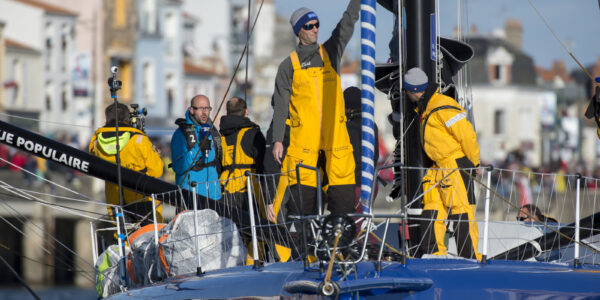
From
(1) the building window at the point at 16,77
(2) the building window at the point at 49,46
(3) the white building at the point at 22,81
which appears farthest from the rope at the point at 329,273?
(2) the building window at the point at 49,46

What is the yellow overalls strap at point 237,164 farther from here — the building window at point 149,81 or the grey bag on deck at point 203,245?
the building window at point 149,81

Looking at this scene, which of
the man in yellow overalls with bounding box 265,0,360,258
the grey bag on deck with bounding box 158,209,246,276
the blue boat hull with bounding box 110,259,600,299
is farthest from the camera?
the man in yellow overalls with bounding box 265,0,360,258

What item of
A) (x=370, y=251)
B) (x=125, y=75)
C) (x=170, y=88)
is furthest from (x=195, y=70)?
(x=370, y=251)

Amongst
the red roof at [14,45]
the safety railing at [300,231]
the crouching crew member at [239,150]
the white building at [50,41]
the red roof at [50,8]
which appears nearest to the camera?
the safety railing at [300,231]

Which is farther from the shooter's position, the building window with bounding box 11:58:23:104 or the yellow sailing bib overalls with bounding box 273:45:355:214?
the building window with bounding box 11:58:23:104

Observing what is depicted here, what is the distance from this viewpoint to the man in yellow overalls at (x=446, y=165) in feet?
19.6

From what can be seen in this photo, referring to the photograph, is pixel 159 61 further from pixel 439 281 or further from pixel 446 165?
pixel 439 281

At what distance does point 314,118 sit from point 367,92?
0.75 metres

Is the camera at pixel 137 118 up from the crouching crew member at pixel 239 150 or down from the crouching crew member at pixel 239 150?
up

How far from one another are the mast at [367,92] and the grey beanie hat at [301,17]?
57 centimetres

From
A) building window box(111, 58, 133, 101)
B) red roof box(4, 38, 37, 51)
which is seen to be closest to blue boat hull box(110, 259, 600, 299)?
red roof box(4, 38, 37, 51)

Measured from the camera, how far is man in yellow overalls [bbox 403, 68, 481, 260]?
19.6 ft

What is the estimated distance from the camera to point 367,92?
548cm

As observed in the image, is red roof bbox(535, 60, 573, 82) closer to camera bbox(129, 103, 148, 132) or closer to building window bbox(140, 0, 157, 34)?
building window bbox(140, 0, 157, 34)
